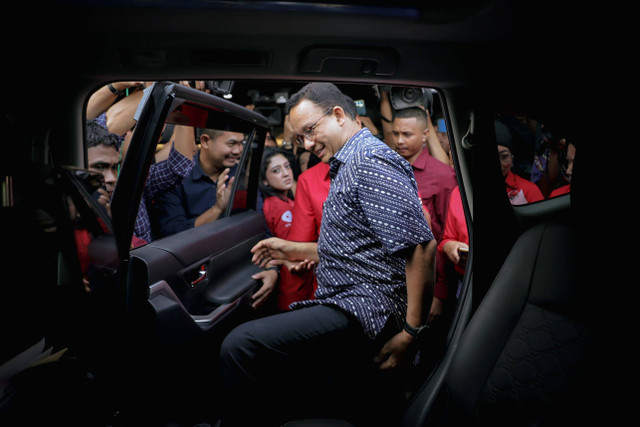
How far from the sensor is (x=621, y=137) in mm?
834

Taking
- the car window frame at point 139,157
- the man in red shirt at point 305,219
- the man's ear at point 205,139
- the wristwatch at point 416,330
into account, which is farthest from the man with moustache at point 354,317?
the man's ear at point 205,139

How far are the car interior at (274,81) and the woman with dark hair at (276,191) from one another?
4.39 ft

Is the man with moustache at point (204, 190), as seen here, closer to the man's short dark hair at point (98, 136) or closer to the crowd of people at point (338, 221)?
the crowd of people at point (338, 221)

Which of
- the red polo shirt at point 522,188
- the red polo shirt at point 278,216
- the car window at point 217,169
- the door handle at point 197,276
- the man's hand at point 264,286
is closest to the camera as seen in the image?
the door handle at point 197,276

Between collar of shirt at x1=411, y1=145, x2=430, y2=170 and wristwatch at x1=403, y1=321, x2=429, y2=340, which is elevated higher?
collar of shirt at x1=411, y1=145, x2=430, y2=170

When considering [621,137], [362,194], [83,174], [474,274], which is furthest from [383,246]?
[83,174]

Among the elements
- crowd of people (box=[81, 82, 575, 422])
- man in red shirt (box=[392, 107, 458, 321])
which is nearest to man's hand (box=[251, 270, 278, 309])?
crowd of people (box=[81, 82, 575, 422])

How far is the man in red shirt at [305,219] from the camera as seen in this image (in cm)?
225

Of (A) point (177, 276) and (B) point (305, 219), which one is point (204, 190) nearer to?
(B) point (305, 219)

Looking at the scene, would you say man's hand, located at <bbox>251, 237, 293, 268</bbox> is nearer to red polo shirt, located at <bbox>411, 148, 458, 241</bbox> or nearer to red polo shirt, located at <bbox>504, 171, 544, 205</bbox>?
red polo shirt, located at <bbox>411, 148, 458, 241</bbox>

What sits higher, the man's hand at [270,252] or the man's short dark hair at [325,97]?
the man's short dark hair at [325,97]

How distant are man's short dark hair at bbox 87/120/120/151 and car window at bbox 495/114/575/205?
2.03 metres

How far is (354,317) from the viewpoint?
155 centimetres

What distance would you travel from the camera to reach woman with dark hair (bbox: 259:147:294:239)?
2.75 m
